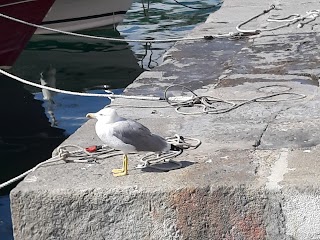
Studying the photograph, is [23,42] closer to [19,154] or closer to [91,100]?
[91,100]

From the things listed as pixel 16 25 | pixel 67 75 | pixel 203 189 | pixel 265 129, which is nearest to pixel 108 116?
pixel 203 189

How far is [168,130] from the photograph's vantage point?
359 cm

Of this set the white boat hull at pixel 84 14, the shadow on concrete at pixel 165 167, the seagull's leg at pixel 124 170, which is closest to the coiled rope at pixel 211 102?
the shadow on concrete at pixel 165 167

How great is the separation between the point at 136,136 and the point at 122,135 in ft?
0.20

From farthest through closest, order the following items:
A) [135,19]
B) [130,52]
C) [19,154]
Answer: [135,19] < [130,52] < [19,154]

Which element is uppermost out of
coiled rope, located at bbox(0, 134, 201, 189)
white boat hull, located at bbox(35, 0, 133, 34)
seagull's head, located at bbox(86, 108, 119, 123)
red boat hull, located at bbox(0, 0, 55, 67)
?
seagull's head, located at bbox(86, 108, 119, 123)

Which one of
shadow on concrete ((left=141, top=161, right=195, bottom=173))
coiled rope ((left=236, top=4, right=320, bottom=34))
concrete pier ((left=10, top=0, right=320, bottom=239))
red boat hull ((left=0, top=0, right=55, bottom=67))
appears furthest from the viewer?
red boat hull ((left=0, top=0, right=55, bottom=67))

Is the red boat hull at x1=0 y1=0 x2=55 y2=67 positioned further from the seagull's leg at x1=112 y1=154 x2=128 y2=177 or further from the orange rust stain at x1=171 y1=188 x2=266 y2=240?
the orange rust stain at x1=171 y1=188 x2=266 y2=240

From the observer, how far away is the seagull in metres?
2.90

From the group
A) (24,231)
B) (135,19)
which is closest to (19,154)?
(24,231)

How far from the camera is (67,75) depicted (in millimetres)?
9672

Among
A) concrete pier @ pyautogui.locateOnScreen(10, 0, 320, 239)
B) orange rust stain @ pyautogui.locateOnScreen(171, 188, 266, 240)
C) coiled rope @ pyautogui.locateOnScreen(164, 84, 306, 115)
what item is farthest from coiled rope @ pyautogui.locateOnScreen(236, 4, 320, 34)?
orange rust stain @ pyautogui.locateOnScreen(171, 188, 266, 240)

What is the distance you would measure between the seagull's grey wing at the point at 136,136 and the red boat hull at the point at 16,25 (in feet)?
17.3

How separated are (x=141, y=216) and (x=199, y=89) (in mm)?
1845
